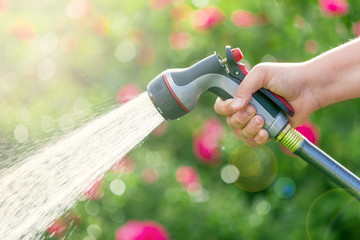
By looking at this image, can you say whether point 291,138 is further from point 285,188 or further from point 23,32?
point 23,32

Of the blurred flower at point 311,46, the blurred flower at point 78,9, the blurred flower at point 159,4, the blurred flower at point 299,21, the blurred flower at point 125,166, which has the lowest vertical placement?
the blurred flower at point 125,166

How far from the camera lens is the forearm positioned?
155cm

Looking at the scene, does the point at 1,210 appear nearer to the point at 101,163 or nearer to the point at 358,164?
the point at 101,163

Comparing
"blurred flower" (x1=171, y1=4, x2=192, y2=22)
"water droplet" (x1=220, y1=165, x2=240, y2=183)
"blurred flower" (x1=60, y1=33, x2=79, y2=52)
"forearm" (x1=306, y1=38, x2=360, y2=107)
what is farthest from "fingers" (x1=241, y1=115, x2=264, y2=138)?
"blurred flower" (x1=60, y1=33, x2=79, y2=52)

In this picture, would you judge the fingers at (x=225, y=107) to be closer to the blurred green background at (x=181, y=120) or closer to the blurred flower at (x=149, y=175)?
the blurred green background at (x=181, y=120)

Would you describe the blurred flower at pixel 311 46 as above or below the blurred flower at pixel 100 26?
below

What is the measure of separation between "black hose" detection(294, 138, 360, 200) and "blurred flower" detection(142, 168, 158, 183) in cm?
136

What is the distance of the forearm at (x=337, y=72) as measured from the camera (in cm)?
155

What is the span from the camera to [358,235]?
2.52 m

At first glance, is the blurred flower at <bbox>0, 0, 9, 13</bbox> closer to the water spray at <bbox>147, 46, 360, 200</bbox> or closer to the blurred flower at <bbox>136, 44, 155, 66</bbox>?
the blurred flower at <bbox>136, 44, 155, 66</bbox>

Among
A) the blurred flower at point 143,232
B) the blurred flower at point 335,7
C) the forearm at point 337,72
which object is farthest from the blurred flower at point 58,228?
the blurred flower at point 335,7

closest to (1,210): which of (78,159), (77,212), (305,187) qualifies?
(78,159)

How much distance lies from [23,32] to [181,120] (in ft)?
3.60

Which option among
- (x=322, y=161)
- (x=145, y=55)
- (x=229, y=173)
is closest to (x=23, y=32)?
(x=145, y=55)
